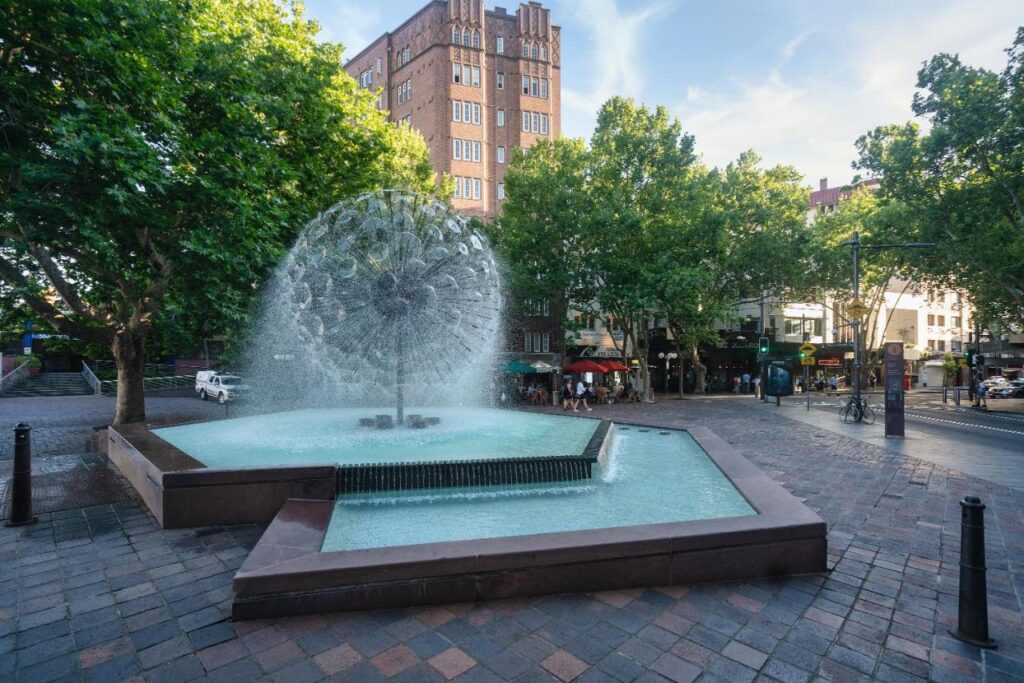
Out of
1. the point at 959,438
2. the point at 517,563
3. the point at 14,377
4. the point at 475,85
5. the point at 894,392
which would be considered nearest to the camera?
the point at 517,563

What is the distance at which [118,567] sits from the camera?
4930mm

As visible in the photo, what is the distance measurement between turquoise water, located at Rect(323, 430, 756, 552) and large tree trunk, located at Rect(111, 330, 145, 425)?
12406 millimetres

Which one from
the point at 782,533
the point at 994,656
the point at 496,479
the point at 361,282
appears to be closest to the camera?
the point at 994,656

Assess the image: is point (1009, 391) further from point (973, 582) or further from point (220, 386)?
point (220, 386)

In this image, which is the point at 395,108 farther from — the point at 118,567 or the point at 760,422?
the point at 118,567

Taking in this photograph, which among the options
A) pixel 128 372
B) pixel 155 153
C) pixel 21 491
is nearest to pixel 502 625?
pixel 21 491

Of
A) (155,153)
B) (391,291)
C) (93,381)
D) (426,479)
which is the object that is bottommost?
(93,381)

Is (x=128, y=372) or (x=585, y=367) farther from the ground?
(x=128, y=372)

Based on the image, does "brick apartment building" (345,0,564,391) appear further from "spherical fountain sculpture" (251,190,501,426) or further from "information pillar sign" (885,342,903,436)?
"information pillar sign" (885,342,903,436)

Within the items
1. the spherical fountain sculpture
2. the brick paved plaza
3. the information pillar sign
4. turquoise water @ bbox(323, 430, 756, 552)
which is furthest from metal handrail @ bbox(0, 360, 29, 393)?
the information pillar sign

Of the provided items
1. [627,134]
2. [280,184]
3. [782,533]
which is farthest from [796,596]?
[627,134]

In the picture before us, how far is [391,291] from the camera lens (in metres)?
10.8

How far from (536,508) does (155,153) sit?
10996 mm

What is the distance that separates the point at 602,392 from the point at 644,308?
5.72 metres
